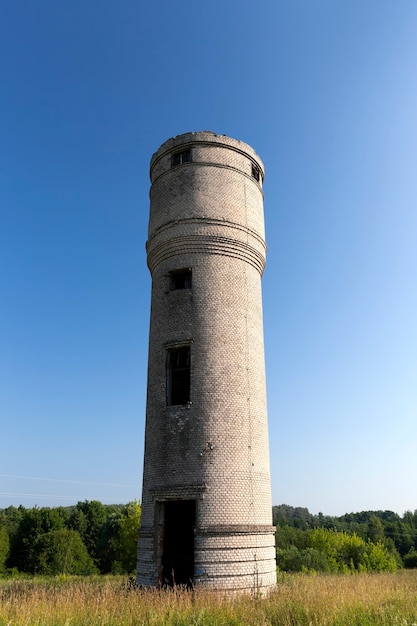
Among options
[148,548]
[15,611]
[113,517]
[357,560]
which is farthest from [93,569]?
[15,611]

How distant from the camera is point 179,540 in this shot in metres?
12.3

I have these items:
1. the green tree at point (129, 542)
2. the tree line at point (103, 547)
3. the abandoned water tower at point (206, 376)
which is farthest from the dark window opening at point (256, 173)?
the green tree at point (129, 542)

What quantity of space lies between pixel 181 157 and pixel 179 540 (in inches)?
418

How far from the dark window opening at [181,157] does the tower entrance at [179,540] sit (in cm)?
933

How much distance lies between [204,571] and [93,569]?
3352 centimetres

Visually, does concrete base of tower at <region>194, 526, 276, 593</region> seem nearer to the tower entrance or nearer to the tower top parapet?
the tower entrance

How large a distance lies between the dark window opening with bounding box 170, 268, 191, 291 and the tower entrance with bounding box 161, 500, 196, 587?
18.5 feet

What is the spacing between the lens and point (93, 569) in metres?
37.4

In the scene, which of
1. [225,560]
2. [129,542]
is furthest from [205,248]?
[129,542]

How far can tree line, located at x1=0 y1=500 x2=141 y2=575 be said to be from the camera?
33.2m

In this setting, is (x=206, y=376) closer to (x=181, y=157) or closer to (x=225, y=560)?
(x=225, y=560)

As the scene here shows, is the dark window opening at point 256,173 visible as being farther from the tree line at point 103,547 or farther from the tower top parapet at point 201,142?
the tree line at point 103,547

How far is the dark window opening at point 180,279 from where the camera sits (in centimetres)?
1232

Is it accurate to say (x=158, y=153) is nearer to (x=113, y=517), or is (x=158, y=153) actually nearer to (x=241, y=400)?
(x=241, y=400)
